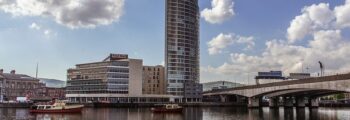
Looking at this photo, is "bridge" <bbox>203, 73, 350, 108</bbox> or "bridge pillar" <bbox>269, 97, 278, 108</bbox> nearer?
"bridge" <bbox>203, 73, 350, 108</bbox>

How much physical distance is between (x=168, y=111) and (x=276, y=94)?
55157 mm

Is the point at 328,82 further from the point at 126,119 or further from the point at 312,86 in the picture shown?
the point at 126,119

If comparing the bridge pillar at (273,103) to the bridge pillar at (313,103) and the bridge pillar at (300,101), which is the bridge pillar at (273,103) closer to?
the bridge pillar at (300,101)

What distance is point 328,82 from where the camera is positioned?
Answer: 328 ft

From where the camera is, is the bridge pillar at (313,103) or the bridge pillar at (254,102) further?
the bridge pillar at (313,103)

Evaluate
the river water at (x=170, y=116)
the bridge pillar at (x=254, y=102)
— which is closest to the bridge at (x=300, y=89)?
the bridge pillar at (x=254, y=102)

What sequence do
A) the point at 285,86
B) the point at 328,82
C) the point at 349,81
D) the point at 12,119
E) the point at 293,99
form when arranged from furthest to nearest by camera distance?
the point at 293,99
the point at 285,86
the point at 328,82
the point at 349,81
the point at 12,119

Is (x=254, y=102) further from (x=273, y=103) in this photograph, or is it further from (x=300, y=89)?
(x=300, y=89)

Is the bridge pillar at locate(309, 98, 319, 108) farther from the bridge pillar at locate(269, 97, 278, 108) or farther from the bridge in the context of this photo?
the bridge pillar at locate(269, 97, 278, 108)

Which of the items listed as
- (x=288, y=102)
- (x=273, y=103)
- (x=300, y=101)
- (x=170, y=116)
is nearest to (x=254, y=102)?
(x=273, y=103)

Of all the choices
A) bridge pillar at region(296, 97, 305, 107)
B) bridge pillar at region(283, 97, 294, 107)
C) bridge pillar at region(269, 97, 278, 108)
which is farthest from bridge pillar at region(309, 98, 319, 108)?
bridge pillar at region(269, 97, 278, 108)

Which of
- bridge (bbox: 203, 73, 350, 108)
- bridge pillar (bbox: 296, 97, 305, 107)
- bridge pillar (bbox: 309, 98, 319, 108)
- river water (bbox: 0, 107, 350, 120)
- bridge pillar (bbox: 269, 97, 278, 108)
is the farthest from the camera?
bridge pillar (bbox: 296, 97, 305, 107)

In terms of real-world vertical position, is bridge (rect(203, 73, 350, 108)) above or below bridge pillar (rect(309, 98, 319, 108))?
above

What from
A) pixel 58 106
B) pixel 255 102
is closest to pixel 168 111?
pixel 58 106
